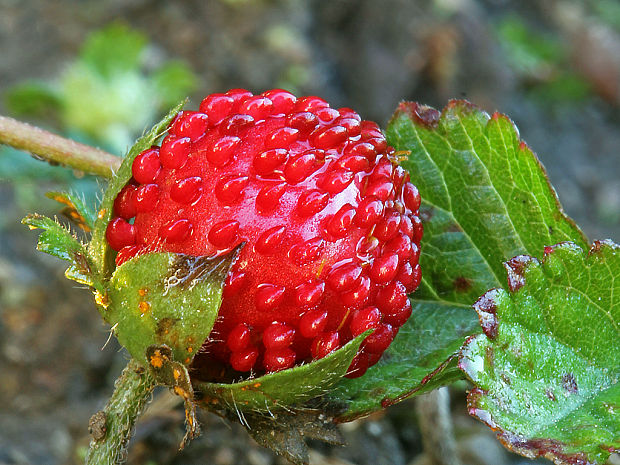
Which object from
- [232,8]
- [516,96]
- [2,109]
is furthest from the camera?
[516,96]

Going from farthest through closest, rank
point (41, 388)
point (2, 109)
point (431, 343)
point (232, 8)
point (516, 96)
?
point (516, 96) < point (232, 8) < point (2, 109) < point (41, 388) < point (431, 343)

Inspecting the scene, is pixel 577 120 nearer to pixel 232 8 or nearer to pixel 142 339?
pixel 232 8

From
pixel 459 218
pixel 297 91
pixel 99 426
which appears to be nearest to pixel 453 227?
pixel 459 218

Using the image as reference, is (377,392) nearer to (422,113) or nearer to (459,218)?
(459,218)

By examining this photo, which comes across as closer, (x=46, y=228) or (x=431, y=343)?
(x=46, y=228)

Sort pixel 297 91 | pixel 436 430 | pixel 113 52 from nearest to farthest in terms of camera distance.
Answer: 1. pixel 436 430
2. pixel 113 52
3. pixel 297 91

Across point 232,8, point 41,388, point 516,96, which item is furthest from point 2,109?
point 516,96

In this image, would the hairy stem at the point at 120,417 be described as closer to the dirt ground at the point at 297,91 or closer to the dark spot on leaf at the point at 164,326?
the dark spot on leaf at the point at 164,326


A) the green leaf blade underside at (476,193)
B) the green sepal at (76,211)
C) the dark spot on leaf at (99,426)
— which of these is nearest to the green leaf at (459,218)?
the green leaf blade underside at (476,193)
